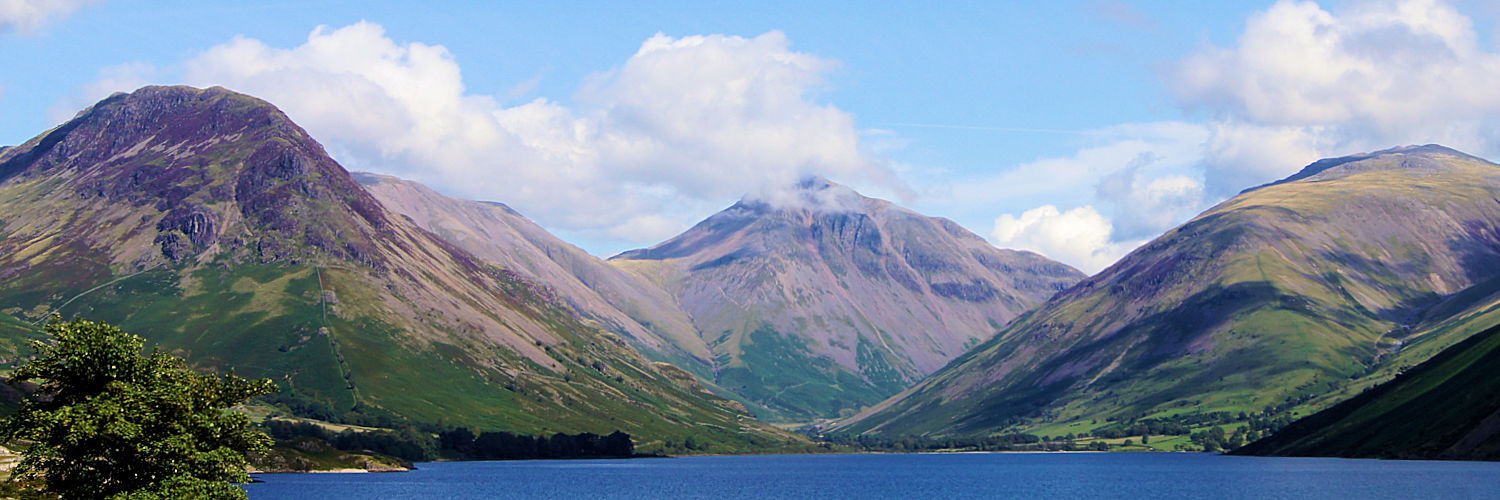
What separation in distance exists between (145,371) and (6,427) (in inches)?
336

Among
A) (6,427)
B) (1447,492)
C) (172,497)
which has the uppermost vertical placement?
(6,427)

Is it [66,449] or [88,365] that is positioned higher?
[88,365]

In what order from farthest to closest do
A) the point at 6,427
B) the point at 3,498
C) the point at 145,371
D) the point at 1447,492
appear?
1. the point at 1447,492
2. the point at 3,498
3. the point at 145,371
4. the point at 6,427

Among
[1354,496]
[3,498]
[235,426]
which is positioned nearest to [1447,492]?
[1354,496]

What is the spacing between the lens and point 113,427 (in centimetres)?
6862

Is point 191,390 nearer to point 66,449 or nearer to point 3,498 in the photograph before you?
point 66,449

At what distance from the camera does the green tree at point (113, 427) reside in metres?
69.2

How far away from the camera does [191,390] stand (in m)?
76.2

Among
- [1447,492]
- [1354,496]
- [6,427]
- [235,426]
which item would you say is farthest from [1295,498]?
[6,427]

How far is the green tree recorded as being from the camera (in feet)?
227

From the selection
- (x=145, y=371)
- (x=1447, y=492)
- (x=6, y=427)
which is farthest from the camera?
(x=1447, y=492)

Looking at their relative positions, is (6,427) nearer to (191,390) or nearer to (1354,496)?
(191,390)

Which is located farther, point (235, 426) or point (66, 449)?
point (235, 426)

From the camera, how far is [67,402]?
73250 millimetres
